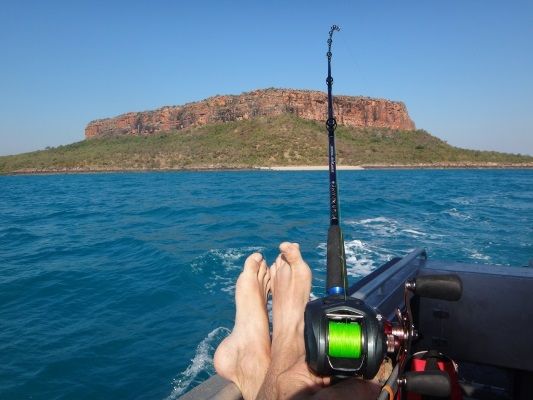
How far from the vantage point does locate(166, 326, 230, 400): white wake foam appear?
3.41 m

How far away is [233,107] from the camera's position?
89438 millimetres

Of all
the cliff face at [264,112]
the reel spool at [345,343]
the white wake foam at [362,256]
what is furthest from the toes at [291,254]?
the cliff face at [264,112]

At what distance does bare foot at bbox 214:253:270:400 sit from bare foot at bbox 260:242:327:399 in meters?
0.09

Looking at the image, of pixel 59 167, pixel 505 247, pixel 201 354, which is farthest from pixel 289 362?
pixel 59 167

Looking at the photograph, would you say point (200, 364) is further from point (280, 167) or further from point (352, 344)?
point (280, 167)

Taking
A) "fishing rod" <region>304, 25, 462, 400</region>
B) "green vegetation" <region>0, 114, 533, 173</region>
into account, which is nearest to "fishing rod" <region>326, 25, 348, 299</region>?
"fishing rod" <region>304, 25, 462, 400</region>

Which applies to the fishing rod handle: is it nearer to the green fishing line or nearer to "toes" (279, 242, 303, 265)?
the green fishing line

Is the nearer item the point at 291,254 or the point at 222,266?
the point at 291,254

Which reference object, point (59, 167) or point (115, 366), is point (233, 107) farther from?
point (115, 366)

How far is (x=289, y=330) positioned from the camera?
1.86 meters

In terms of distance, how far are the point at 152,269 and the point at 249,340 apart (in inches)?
201

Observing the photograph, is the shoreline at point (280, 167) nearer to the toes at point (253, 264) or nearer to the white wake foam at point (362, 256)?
the white wake foam at point (362, 256)

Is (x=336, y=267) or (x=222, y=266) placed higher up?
(x=336, y=267)

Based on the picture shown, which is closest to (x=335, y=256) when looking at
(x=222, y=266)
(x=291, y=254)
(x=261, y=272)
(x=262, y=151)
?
(x=291, y=254)
